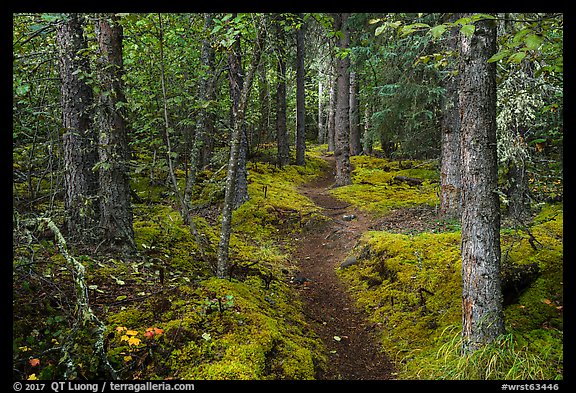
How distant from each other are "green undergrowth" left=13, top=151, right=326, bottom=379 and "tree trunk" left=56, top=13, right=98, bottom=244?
73 cm

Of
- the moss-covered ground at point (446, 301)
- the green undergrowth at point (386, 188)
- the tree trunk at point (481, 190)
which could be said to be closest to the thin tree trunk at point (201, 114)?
the moss-covered ground at point (446, 301)

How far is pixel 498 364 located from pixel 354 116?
18169 millimetres

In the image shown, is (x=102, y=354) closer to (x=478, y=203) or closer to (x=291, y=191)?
(x=478, y=203)

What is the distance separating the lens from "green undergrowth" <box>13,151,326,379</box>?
345cm

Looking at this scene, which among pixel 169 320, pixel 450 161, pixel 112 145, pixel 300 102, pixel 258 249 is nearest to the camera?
pixel 169 320

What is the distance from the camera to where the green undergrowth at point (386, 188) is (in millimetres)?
12031

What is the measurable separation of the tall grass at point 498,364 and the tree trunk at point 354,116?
58.3ft

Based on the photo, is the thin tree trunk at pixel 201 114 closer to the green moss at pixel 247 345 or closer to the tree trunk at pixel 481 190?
the green moss at pixel 247 345

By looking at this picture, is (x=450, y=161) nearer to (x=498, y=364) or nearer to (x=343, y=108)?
(x=343, y=108)

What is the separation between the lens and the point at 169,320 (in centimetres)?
420

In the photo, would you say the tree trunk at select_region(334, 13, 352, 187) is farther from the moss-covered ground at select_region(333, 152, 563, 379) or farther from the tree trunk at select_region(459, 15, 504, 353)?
the tree trunk at select_region(459, 15, 504, 353)

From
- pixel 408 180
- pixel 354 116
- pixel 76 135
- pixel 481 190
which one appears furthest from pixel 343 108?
pixel 481 190

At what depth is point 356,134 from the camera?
2306cm

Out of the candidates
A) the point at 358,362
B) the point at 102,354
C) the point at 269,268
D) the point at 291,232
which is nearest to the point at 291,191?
the point at 291,232
